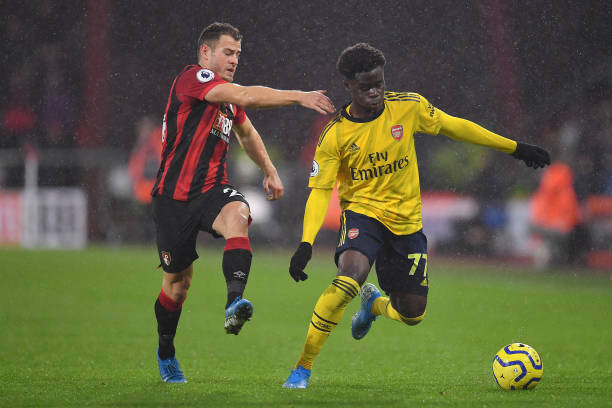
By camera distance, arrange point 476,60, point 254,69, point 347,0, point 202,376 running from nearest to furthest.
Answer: point 202,376, point 347,0, point 254,69, point 476,60

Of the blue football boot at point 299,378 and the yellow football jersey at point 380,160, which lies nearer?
the blue football boot at point 299,378

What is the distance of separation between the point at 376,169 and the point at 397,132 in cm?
25

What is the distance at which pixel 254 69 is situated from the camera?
15.9 meters

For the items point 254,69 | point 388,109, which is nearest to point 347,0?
point 254,69

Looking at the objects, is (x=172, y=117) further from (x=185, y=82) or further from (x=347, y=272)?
(x=347, y=272)

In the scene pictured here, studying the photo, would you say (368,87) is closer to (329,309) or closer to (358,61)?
(358,61)

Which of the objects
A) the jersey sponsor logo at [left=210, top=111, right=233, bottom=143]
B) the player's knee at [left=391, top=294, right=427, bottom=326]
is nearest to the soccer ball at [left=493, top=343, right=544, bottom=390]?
the player's knee at [left=391, top=294, right=427, bottom=326]

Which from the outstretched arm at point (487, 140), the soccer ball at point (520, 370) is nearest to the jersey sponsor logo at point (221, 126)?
the outstretched arm at point (487, 140)

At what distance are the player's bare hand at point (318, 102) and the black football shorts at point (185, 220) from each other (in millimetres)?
902

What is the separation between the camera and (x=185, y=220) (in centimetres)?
511

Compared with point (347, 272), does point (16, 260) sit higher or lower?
lower

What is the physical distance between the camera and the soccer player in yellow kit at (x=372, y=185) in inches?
196

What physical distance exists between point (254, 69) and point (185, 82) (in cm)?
1100

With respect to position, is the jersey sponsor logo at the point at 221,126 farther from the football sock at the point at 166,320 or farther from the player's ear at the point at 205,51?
the football sock at the point at 166,320
